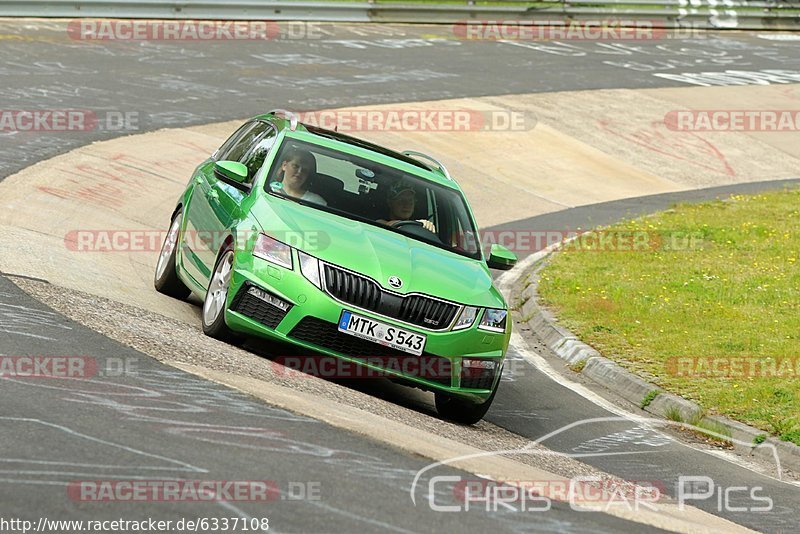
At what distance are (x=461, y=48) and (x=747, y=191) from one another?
9.29 meters

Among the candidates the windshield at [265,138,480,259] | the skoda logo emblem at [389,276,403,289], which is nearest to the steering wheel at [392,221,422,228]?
the windshield at [265,138,480,259]

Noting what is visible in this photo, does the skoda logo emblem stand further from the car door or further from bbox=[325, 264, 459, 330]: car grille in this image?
the car door

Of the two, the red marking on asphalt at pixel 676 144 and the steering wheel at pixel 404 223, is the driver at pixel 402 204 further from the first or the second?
the red marking on asphalt at pixel 676 144

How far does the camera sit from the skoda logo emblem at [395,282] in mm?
8617

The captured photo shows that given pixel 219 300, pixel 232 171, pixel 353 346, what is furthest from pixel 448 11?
pixel 353 346

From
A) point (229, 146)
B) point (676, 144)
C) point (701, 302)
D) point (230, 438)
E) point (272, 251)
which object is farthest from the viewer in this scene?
point (676, 144)

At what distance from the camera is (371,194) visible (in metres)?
9.97

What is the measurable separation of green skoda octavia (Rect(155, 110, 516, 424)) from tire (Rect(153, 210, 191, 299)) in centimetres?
18

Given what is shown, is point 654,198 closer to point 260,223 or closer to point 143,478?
point 260,223

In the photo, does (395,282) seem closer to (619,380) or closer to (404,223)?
(404,223)

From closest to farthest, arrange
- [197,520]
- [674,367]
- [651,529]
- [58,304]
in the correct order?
[197,520] → [651,529] → [58,304] → [674,367]

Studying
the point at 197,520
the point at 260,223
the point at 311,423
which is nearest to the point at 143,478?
the point at 197,520

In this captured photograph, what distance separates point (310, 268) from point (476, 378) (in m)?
1.41

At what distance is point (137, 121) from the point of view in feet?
62.7
